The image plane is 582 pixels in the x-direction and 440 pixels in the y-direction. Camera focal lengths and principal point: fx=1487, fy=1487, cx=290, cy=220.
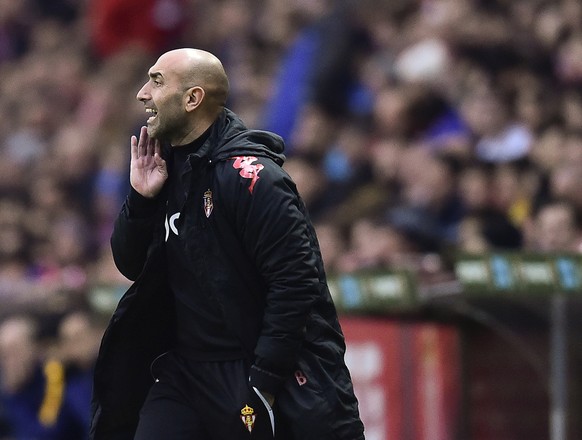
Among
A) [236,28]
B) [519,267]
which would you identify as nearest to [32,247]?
[236,28]

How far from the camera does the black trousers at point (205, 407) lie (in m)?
4.84

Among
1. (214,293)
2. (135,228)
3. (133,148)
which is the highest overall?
(133,148)

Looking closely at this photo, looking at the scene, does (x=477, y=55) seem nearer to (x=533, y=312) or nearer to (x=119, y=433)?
(x=533, y=312)

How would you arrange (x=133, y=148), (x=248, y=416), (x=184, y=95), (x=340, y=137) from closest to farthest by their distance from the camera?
(x=248, y=416)
(x=184, y=95)
(x=133, y=148)
(x=340, y=137)

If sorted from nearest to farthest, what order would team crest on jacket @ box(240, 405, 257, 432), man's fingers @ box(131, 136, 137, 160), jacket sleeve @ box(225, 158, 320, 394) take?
jacket sleeve @ box(225, 158, 320, 394), team crest on jacket @ box(240, 405, 257, 432), man's fingers @ box(131, 136, 137, 160)

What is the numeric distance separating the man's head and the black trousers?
78cm

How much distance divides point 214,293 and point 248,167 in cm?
43

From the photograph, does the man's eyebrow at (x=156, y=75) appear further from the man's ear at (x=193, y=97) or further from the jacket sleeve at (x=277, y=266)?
the jacket sleeve at (x=277, y=266)

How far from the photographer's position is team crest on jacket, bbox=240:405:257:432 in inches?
190

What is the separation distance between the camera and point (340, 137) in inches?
399

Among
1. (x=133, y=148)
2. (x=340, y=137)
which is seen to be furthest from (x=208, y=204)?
(x=340, y=137)

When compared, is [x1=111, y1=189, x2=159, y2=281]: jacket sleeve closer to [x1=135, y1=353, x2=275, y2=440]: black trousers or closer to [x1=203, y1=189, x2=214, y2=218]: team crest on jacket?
[x1=203, y1=189, x2=214, y2=218]: team crest on jacket

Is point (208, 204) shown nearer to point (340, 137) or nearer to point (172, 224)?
point (172, 224)

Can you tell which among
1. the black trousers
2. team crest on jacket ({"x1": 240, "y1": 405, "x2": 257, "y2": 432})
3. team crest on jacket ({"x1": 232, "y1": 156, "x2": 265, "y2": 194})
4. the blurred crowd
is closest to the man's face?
team crest on jacket ({"x1": 232, "y1": 156, "x2": 265, "y2": 194})
